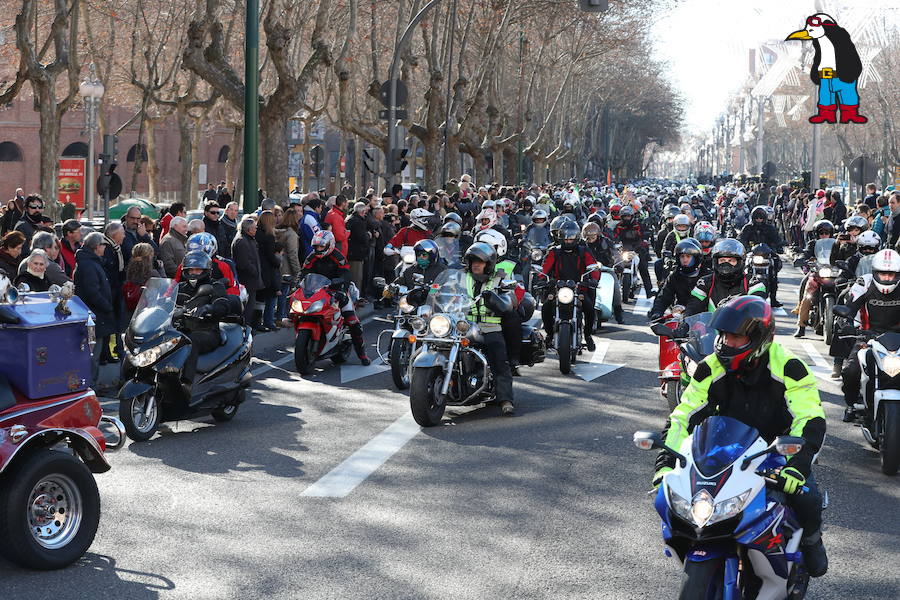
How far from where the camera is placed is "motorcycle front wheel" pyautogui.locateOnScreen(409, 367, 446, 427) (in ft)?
35.3

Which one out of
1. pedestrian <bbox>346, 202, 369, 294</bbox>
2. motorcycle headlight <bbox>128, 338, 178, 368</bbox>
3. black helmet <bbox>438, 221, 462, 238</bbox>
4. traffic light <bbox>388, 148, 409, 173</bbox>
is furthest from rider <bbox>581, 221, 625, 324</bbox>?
traffic light <bbox>388, 148, 409, 173</bbox>

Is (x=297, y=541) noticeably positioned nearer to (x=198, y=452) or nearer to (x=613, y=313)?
(x=198, y=452)

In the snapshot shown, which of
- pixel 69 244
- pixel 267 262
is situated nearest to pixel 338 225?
pixel 267 262

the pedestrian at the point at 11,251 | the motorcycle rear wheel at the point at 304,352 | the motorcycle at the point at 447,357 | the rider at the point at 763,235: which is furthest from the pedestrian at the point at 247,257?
the rider at the point at 763,235

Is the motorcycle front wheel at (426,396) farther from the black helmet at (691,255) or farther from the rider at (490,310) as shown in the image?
the black helmet at (691,255)

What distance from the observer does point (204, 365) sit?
36.1 feet

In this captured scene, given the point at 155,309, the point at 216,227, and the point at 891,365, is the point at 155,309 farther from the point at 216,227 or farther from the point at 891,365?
the point at 216,227

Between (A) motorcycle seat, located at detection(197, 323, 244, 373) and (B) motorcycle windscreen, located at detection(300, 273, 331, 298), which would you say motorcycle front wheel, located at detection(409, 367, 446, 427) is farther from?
(B) motorcycle windscreen, located at detection(300, 273, 331, 298)

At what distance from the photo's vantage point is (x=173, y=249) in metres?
15.2

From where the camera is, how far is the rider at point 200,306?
10836 millimetres

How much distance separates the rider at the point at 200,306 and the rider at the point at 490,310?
6.60 feet

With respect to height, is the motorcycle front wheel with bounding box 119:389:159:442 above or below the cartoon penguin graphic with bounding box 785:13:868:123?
below

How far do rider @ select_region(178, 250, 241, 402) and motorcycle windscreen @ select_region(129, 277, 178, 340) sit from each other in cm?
36

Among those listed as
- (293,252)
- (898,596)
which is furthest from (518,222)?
(898,596)
